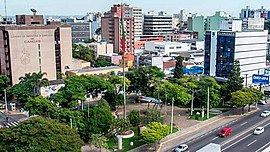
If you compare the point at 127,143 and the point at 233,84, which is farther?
the point at 233,84

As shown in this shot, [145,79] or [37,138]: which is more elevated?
[145,79]

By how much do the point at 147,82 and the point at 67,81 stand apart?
14.1m

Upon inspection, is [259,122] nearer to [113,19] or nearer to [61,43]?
A: [61,43]

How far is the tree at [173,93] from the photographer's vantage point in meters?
48.6

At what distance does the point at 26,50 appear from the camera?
61.8 m

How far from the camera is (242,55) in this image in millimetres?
69188

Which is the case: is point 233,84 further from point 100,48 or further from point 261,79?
point 100,48

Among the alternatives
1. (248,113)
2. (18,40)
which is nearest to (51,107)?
(18,40)

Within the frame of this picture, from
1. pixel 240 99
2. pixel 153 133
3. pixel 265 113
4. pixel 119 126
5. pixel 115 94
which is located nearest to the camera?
pixel 153 133

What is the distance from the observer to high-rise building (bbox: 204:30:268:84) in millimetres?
68125

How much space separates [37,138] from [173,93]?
80.6 ft

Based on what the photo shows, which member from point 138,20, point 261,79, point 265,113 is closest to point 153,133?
point 265,113

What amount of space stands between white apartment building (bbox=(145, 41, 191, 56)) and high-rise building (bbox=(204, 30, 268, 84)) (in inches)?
1398

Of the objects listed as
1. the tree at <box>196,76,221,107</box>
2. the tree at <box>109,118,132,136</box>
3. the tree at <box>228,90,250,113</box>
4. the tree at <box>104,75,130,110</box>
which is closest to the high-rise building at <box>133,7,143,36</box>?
the tree at <box>104,75,130,110</box>
